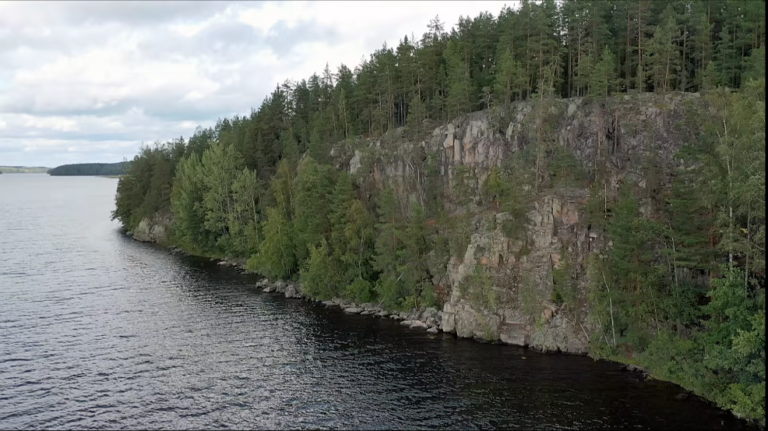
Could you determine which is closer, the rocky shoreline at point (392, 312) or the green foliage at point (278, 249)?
the rocky shoreline at point (392, 312)

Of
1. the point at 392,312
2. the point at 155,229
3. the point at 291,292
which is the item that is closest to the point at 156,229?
the point at 155,229

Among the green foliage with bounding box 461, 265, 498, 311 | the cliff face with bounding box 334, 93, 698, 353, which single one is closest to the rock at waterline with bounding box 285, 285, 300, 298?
the cliff face with bounding box 334, 93, 698, 353

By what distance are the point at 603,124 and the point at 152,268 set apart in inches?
3143

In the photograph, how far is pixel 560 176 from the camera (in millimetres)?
64875

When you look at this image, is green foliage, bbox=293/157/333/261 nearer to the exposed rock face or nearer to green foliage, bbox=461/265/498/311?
green foliage, bbox=461/265/498/311

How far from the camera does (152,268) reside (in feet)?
318

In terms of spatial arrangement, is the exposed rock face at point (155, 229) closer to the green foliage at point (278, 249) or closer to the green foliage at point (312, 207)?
the green foliage at point (278, 249)

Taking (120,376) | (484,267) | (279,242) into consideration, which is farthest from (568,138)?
(120,376)

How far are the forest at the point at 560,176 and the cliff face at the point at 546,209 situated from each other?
1.86 meters

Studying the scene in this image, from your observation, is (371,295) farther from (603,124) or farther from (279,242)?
(603,124)

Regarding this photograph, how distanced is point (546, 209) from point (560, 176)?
7170 mm

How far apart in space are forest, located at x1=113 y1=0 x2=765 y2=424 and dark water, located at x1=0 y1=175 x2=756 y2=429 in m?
5.52

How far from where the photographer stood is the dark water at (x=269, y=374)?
3981cm

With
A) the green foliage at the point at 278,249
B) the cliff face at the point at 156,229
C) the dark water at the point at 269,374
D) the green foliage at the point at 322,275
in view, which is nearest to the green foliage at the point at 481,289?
the dark water at the point at 269,374
